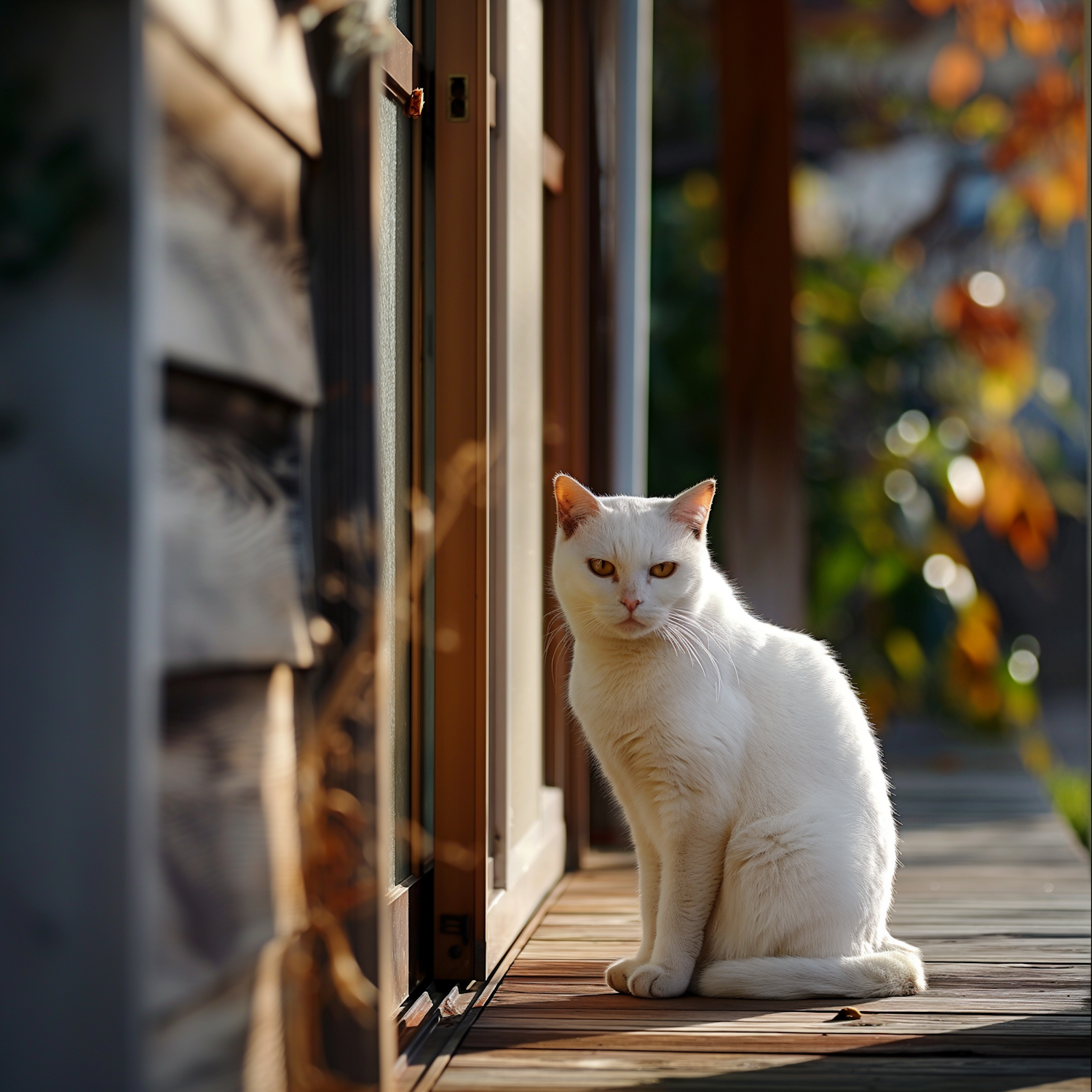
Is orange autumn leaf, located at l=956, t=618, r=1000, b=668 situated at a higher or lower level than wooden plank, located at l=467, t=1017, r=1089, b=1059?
higher

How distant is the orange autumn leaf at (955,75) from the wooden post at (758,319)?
1.60m

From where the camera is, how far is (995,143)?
5445mm

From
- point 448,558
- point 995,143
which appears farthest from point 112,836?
point 995,143

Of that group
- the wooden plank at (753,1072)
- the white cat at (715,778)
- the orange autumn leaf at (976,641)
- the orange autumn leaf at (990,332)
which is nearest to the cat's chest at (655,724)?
the white cat at (715,778)

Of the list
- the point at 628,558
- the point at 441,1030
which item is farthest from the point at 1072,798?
the point at 441,1030

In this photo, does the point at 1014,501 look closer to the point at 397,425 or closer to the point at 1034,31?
the point at 1034,31

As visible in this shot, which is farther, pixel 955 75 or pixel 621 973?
pixel 955 75

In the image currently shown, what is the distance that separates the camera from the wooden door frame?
185 cm

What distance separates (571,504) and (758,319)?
2.02 meters

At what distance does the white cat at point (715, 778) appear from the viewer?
1.74 metres

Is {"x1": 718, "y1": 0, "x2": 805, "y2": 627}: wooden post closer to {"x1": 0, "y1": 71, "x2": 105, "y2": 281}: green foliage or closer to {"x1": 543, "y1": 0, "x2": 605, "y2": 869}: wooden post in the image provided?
{"x1": 543, "y1": 0, "x2": 605, "y2": 869}: wooden post

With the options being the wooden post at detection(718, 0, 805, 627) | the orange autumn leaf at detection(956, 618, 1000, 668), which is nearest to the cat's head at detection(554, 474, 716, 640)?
the wooden post at detection(718, 0, 805, 627)

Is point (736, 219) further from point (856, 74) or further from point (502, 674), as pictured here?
point (856, 74)

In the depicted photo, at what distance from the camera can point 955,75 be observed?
16.1 ft
